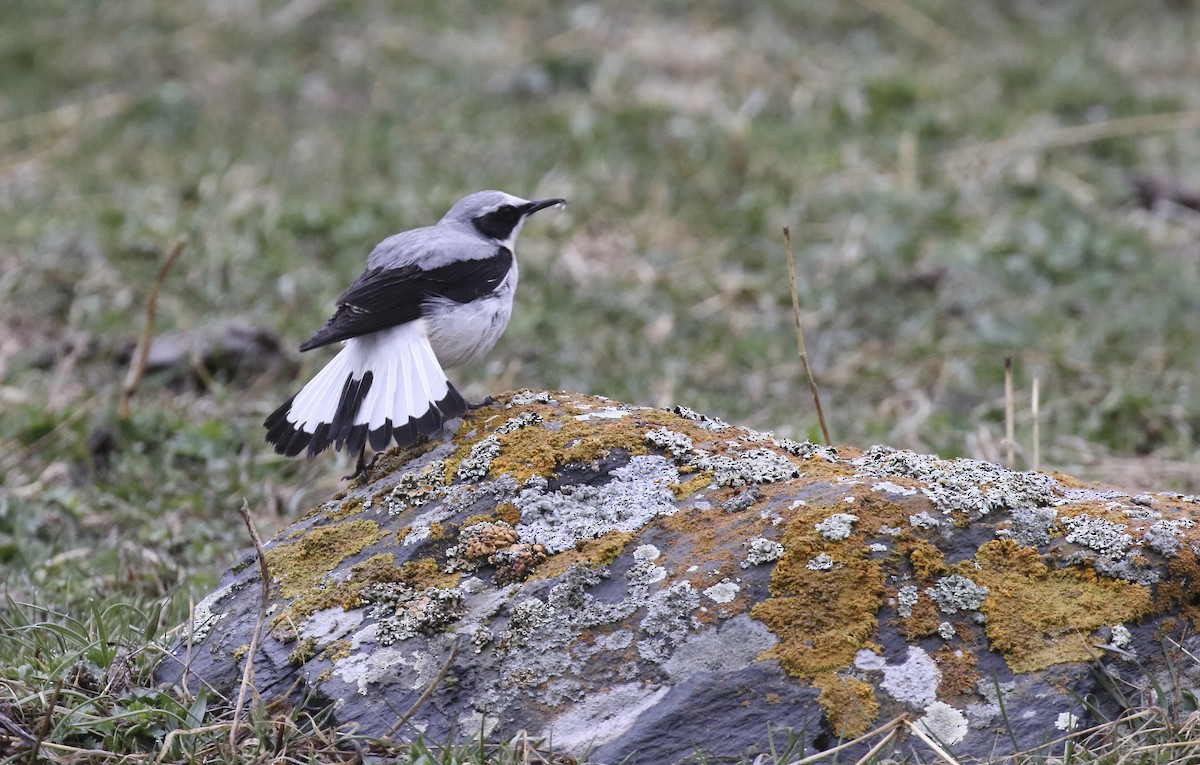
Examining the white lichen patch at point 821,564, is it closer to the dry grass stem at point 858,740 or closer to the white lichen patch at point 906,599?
the white lichen patch at point 906,599

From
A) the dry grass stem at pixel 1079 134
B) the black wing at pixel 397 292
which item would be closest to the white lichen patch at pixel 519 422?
the black wing at pixel 397 292

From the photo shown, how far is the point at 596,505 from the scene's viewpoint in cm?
386

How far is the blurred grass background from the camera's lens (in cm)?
677

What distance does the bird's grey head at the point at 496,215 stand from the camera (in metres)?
5.50

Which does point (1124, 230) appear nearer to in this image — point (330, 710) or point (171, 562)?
point (171, 562)

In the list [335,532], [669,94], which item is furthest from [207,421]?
[669,94]

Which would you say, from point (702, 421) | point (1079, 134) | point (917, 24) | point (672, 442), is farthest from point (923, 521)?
point (917, 24)

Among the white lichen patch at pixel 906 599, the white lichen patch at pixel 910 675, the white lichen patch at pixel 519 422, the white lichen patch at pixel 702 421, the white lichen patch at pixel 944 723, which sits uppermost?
the white lichen patch at pixel 519 422

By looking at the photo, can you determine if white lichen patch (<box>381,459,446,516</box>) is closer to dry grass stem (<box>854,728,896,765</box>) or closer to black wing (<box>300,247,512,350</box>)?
black wing (<box>300,247,512,350</box>)

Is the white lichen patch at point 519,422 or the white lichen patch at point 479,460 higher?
the white lichen patch at point 519,422

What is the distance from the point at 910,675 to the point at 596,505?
1.05 m

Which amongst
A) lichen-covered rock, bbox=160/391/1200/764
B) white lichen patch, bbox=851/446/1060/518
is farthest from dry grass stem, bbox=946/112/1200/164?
lichen-covered rock, bbox=160/391/1200/764

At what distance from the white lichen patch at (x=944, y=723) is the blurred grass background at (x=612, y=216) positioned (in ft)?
9.97

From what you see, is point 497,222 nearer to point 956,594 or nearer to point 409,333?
point 409,333
